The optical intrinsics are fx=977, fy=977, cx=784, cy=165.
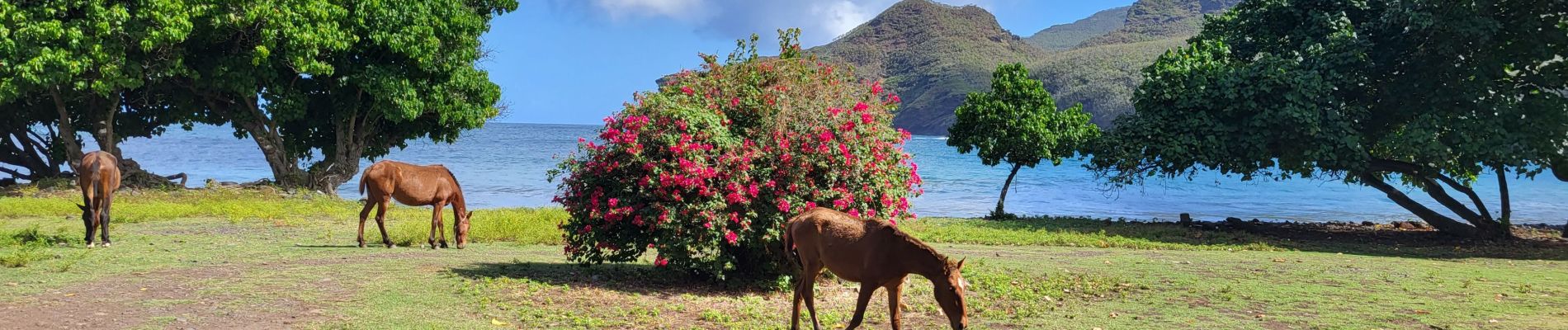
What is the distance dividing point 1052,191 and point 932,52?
87120 mm

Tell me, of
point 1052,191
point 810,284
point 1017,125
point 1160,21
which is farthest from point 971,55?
point 810,284

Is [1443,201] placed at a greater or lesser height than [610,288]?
greater

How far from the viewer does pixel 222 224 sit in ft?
59.5

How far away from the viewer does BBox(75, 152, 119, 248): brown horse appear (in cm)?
1351

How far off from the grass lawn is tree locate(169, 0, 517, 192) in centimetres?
667

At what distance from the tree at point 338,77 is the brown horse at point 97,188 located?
9.50 metres

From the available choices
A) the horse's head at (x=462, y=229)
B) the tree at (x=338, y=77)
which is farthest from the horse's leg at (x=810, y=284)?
the tree at (x=338, y=77)

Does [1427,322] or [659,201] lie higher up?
[659,201]

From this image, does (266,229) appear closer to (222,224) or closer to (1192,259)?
(222,224)

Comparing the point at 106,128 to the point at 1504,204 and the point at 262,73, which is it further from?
the point at 1504,204

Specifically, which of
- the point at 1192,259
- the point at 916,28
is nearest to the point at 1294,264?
the point at 1192,259

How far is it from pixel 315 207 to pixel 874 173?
17.1 metres

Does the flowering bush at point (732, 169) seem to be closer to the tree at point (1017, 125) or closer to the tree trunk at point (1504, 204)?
the tree at point (1017, 125)

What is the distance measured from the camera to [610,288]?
10.8m
